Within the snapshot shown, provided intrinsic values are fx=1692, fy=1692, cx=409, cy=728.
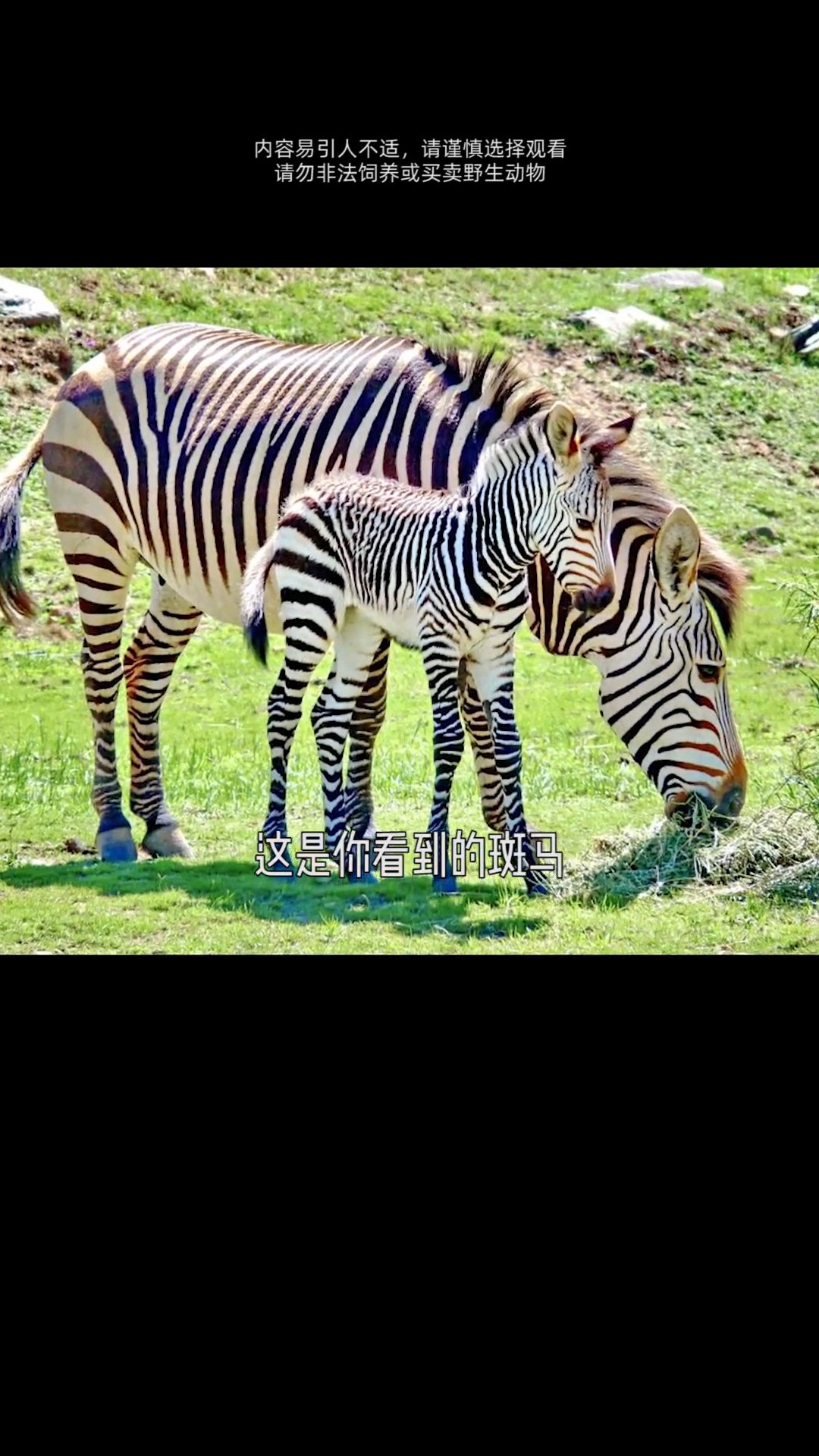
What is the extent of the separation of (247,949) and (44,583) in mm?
3753

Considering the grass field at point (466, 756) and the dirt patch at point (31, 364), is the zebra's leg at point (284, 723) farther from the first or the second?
the dirt patch at point (31, 364)

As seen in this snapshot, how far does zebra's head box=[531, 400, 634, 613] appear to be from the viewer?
639 centimetres

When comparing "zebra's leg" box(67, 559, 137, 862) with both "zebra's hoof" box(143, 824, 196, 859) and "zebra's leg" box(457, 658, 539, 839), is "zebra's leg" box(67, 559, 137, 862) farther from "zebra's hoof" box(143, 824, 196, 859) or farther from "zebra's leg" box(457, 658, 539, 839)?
"zebra's leg" box(457, 658, 539, 839)

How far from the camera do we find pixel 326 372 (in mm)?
7523

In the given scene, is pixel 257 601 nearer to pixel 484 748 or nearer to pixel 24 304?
pixel 484 748

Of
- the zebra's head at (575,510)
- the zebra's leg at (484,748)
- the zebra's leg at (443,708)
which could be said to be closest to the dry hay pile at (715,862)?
the zebra's leg at (484,748)

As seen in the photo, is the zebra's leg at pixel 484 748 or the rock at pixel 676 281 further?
the rock at pixel 676 281

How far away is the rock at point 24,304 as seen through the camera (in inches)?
340

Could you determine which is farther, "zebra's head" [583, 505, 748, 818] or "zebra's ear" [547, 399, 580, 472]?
"zebra's head" [583, 505, 748, 818]

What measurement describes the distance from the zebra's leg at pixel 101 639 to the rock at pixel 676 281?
3.63m

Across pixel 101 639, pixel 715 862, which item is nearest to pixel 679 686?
pixel 715 862

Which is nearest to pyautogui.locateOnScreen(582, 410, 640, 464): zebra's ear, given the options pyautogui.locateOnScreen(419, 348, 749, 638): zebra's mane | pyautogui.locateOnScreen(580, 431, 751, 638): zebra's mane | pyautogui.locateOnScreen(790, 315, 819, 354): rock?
pyautogui.locateOnScreen(419, 348, 749, 638): zebra's mane

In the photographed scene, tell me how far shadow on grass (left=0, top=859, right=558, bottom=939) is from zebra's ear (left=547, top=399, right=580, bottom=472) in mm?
1708
